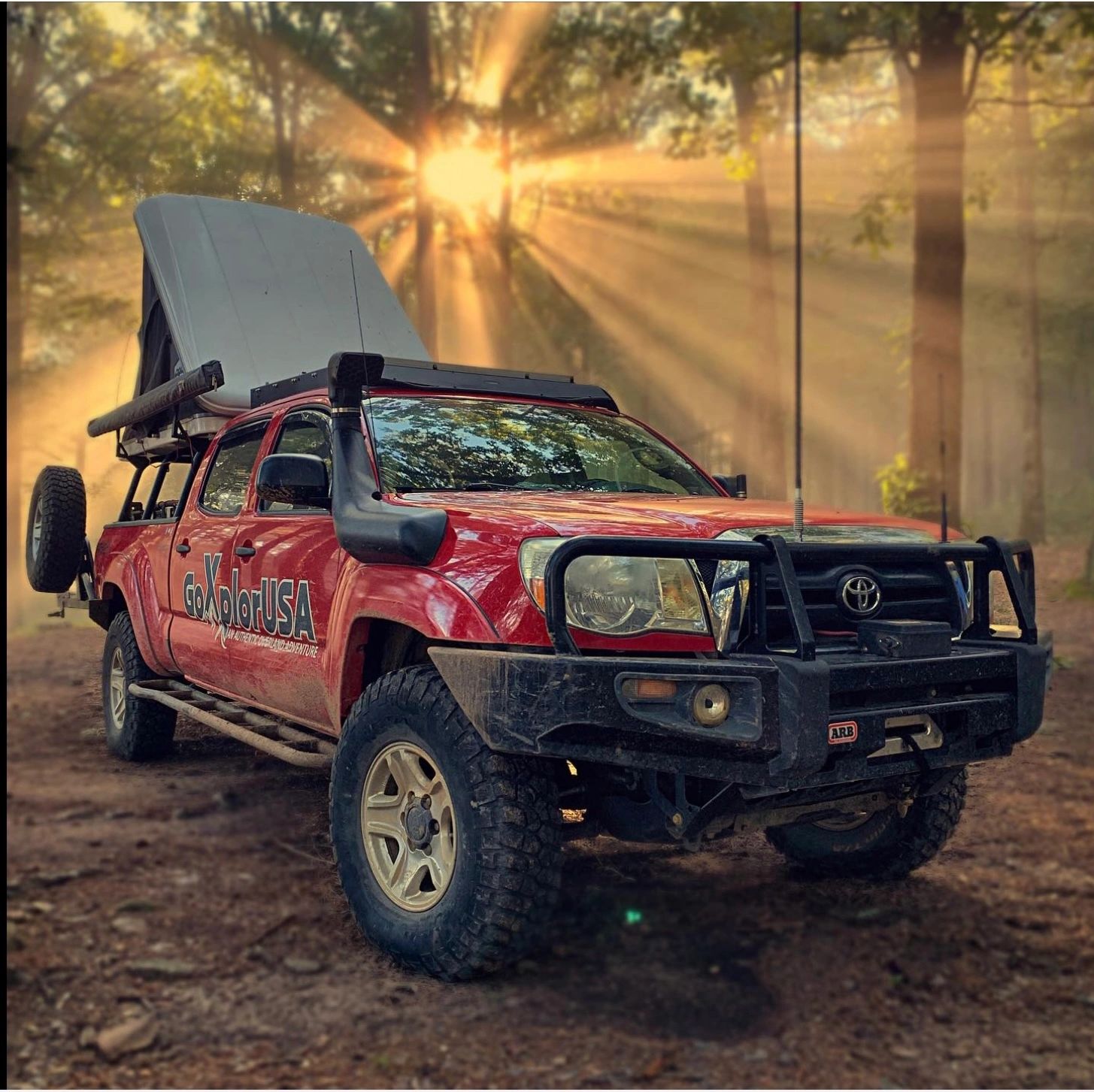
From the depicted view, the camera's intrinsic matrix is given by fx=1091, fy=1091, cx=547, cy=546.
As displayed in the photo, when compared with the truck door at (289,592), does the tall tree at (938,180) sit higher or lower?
higher

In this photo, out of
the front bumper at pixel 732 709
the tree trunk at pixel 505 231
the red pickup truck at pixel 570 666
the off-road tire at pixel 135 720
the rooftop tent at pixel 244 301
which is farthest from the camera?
the tree trunk at pixel 505 231

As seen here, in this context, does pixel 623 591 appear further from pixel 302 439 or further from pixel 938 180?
pixel 938 180

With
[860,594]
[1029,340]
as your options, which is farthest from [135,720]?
[1029,340]

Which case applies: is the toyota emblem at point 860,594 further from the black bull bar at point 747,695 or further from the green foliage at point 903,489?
the green foliage at point 903,489

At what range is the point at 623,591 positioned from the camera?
3.48 metres

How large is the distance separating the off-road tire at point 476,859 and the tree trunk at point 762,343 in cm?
1374

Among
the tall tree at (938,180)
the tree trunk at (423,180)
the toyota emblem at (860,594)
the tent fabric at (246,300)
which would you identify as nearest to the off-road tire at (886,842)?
the toyota emblem at (860,594)

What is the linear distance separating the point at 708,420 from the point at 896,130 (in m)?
9.03

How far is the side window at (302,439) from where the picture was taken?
15.8ft

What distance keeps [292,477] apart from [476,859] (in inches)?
63.7

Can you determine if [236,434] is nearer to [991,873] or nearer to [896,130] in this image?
[991,873]

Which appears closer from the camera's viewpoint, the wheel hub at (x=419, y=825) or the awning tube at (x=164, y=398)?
the wheel hub at (x=419, y=825)

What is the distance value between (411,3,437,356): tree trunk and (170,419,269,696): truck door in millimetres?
7620

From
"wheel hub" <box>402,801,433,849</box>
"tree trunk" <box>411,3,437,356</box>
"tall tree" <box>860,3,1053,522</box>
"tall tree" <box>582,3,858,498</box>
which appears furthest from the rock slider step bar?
"tree trunk" <box>411,3,437,356</box>
